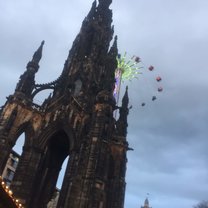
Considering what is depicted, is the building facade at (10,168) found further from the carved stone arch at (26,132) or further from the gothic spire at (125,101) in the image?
the carved stone arch at (26,132)

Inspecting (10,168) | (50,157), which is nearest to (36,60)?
(50,157)

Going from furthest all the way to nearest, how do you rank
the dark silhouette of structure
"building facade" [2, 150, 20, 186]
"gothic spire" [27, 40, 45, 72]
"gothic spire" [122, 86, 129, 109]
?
"building facade" [2, 150, 20, 186]
"gothic spire" [122, 86, 129, 109]
"gothic spire" [27, 40, 45, 72]
the dark silhouette of structure

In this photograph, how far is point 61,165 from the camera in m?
25.7

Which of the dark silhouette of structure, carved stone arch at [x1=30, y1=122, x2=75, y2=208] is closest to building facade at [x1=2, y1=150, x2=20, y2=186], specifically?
carved stone arch at [x1=30, y1=122, x2=75, y2=208]

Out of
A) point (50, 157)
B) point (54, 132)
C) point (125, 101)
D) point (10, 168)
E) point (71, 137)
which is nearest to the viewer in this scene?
point (71, 137)

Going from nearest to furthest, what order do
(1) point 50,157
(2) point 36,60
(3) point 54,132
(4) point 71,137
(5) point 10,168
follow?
(4) point 71,137 → (3) point 54,132 → (1) point 50,157 → (2) point 36,60 → (5) point 10,168

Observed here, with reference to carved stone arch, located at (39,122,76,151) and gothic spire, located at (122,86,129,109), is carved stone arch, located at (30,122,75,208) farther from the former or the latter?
gothic spire, located at (122,86,129,109)

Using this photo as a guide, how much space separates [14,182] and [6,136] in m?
3.22

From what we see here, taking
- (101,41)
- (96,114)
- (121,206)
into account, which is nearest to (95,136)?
(96,114)

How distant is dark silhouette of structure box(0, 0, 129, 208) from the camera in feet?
60.5

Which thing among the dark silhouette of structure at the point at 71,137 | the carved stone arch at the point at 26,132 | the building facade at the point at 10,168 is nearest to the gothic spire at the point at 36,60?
the dark silhouette of structure at the point at 71,137

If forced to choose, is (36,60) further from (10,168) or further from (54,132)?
(10,168)

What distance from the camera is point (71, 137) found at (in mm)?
21609

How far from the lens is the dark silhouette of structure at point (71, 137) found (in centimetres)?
1845
